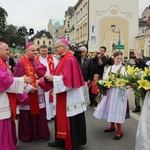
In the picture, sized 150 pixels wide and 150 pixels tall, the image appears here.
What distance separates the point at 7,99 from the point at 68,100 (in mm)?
991

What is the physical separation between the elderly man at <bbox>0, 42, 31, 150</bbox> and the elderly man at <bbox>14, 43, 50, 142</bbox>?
0.77 meters

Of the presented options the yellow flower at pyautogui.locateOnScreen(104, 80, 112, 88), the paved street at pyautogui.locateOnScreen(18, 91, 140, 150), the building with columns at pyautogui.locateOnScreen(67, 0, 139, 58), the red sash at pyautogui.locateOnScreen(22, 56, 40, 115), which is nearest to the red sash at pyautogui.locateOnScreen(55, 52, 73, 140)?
the paved street at pyautogui.locateOnScreen(18, 91, 140, 150)

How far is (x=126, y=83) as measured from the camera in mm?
4414

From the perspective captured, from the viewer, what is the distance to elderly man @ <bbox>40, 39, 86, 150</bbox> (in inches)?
170

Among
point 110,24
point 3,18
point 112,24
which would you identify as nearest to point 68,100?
point 110,24

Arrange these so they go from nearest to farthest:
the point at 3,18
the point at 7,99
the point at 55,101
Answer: the point at 7,99 → the point at 55,101 → the point at 3,18

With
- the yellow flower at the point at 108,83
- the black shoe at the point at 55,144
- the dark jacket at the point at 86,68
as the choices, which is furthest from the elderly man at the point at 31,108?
the dark jacket at the point at 86,68

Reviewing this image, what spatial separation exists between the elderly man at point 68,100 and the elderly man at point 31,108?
0.67 m

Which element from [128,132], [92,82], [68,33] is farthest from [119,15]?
[128,132]

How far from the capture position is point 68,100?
4.44 metres

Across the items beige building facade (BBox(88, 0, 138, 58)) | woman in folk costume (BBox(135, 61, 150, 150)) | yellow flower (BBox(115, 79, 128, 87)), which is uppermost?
beige building facade (BBox(88, 0, 138, 58))

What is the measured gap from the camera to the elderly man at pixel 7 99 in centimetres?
399

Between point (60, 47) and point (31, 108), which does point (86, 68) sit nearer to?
point (31, 108)

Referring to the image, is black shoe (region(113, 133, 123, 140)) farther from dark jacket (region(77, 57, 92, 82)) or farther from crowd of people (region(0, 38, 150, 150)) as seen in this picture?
dark jacket (region(77, 57, 92, 82))
